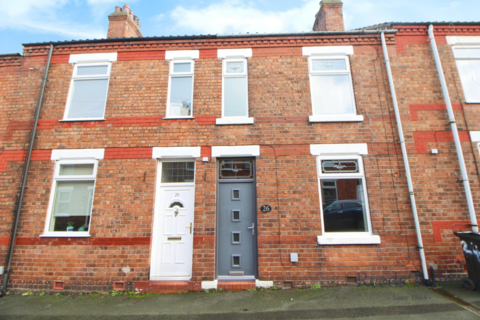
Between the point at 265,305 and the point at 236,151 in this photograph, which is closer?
the point at 265,305

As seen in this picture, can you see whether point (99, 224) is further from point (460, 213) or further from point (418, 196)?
point (460, 213)

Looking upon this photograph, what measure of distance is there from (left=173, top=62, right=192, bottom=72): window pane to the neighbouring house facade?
32mm

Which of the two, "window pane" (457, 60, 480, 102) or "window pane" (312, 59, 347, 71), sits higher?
"window pane" (312, 59, 347, 71)

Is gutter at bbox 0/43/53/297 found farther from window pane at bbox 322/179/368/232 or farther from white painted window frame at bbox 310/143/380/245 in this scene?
window pane at bbox 322/179/368/232

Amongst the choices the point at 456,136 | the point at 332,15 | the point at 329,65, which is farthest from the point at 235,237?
the point at 332,15

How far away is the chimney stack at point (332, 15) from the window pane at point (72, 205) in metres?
8.33

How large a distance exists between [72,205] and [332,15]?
9.36 m

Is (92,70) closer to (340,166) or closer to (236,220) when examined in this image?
(236,220)

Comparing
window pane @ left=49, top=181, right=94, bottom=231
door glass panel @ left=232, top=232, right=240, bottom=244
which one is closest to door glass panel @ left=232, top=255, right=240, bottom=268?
door glass panel @ left=232, top=232, right=240, bottom=244

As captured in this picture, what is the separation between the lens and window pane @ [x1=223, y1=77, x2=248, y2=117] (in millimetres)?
6598

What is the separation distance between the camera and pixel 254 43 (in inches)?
272

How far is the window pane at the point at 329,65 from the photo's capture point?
269 inches

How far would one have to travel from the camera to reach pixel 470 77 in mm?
6711

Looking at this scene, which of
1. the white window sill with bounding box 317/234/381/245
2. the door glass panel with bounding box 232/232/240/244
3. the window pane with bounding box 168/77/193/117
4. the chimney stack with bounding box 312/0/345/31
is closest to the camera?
the white window sill with bounding box 317/234/381/245
